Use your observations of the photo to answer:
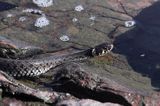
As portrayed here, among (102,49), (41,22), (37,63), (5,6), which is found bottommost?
(5,6)

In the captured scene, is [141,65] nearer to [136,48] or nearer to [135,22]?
[136,48]

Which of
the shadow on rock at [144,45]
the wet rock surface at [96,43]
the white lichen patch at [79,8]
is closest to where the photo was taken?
the wet rock surface at [96,43]

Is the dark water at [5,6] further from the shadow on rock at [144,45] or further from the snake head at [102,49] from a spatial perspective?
the snake head at [102,49]

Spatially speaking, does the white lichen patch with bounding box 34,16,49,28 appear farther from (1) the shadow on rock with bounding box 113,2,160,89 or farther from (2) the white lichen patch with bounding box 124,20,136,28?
(2) the white lichen patch with bounding box 124,20,136,28

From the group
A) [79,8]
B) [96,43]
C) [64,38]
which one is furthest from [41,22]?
[96,43]

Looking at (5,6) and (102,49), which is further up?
(102,49)

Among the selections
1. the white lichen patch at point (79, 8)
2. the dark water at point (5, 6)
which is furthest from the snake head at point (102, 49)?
the dark water at point (5, 6)

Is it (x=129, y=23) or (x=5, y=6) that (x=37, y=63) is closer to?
(x=129, y=23)
